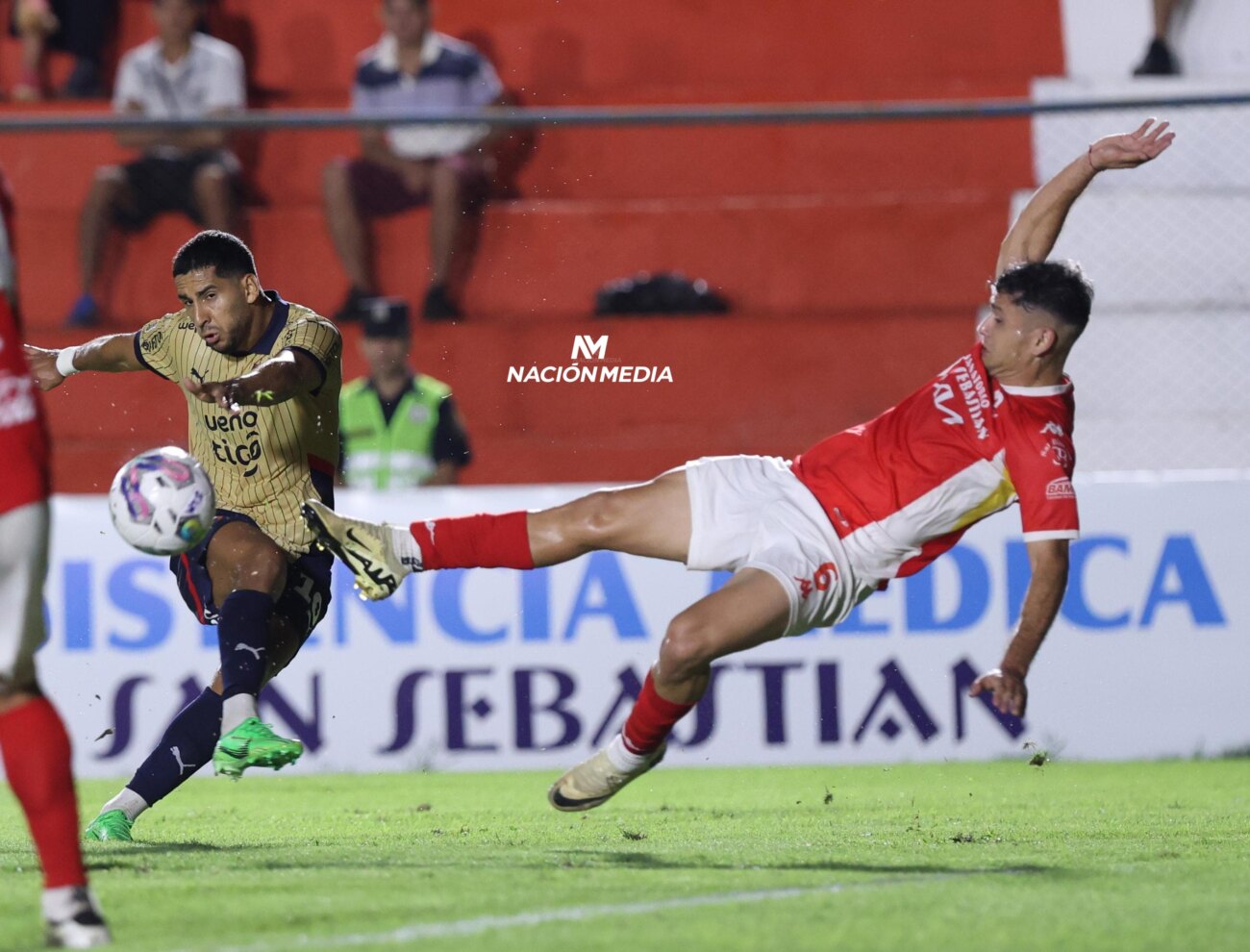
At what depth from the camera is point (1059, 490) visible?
225 inches

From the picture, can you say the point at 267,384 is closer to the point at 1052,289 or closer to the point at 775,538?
the point at 775,538

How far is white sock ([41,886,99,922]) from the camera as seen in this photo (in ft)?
13.5

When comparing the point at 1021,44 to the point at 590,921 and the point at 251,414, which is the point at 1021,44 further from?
the point at 590,921

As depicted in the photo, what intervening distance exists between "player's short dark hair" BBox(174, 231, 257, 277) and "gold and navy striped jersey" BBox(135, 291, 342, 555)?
29 centimetres

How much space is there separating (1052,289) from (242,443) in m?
2.72

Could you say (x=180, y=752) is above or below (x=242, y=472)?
below

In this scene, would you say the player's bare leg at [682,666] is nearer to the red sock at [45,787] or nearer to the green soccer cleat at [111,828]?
the green soccer cleat at [111,828]

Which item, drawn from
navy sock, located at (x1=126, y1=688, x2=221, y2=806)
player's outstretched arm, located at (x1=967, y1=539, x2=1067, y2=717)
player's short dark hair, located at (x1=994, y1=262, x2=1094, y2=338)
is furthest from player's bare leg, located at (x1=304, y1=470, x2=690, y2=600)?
player's short dark hair, located at (x1=994, y1=262, x2=1094, y2=338)

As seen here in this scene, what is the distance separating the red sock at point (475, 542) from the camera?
597 centimetres

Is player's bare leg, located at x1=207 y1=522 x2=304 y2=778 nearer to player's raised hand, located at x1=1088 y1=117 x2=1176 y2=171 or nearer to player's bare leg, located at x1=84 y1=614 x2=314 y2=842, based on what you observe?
player's bare leg, located at x1=84 y1=614 x2=314 y2=842

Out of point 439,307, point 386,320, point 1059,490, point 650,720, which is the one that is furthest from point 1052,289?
point 439,307

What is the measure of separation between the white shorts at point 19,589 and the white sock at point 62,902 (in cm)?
46

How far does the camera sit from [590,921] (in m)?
4.43

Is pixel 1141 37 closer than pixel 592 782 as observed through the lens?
No
